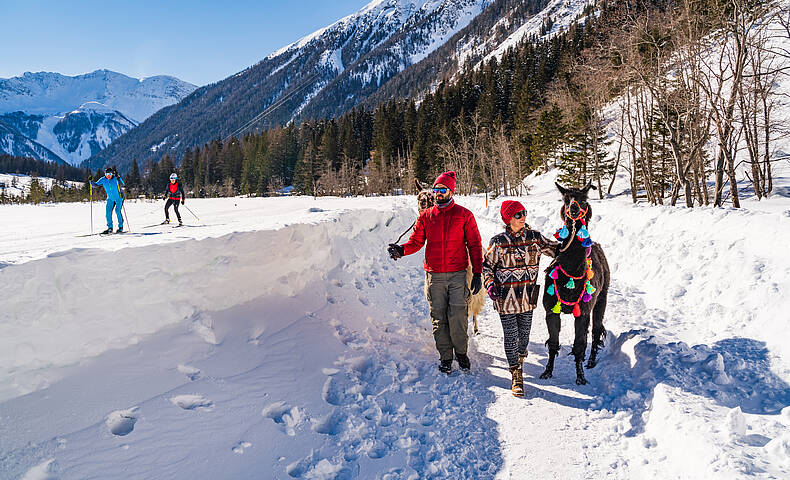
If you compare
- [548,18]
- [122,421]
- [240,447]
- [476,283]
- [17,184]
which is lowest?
[240,447]

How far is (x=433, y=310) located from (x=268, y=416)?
200 cm

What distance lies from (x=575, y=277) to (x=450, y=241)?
4.35ft

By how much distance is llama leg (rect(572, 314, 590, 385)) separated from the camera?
4.06m

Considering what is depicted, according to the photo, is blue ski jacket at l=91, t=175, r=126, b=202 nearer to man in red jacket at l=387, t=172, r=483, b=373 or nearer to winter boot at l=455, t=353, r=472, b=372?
man in red jacket at l=387, t=172, r=483, b=373

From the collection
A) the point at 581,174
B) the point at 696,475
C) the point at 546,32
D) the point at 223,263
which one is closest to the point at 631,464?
the point at 696,475

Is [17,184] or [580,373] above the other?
[17,184]

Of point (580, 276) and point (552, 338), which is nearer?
point (580, 276)

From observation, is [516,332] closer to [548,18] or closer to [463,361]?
[463,361]

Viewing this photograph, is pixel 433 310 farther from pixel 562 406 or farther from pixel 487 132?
pixel 487 132

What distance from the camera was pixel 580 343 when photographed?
407cm

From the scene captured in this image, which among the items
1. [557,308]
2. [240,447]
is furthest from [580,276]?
[240,447]

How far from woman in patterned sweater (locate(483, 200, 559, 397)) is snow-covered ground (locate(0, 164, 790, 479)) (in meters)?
0.50

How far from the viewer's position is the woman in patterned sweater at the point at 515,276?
157 inches

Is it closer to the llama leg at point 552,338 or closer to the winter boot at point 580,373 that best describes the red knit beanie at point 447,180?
the llama leg at point 552,338
